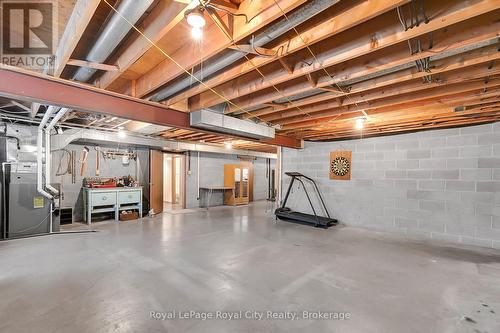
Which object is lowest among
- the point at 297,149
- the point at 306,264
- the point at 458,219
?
the point at 306,264

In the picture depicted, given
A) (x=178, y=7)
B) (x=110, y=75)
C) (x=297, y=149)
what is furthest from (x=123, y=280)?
(x=297, y=149)

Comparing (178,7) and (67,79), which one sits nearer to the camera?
(178,7)

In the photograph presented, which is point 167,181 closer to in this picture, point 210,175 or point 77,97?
point 210,175

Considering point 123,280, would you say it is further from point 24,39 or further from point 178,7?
point 178,7

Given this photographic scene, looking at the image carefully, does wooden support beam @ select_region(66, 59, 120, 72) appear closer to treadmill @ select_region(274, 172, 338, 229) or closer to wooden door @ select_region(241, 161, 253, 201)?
treadmill @ select_region(274, 172, 338, 229)

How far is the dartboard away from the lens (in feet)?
19.2

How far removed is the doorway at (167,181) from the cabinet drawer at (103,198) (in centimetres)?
105

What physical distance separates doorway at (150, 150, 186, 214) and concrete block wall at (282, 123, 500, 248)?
450 centimetres

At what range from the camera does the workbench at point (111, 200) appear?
18.0ft

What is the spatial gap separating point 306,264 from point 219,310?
5.02 feet

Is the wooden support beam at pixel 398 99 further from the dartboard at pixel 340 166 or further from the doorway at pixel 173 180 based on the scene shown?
the doorway at pixel 173 180

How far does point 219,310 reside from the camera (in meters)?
2.17

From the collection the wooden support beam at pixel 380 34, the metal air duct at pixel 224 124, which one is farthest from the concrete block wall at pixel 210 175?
the wooden support beam at pixel 380 34

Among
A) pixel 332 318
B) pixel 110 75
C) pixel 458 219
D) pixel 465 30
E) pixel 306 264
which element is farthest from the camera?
pixel 458 219
